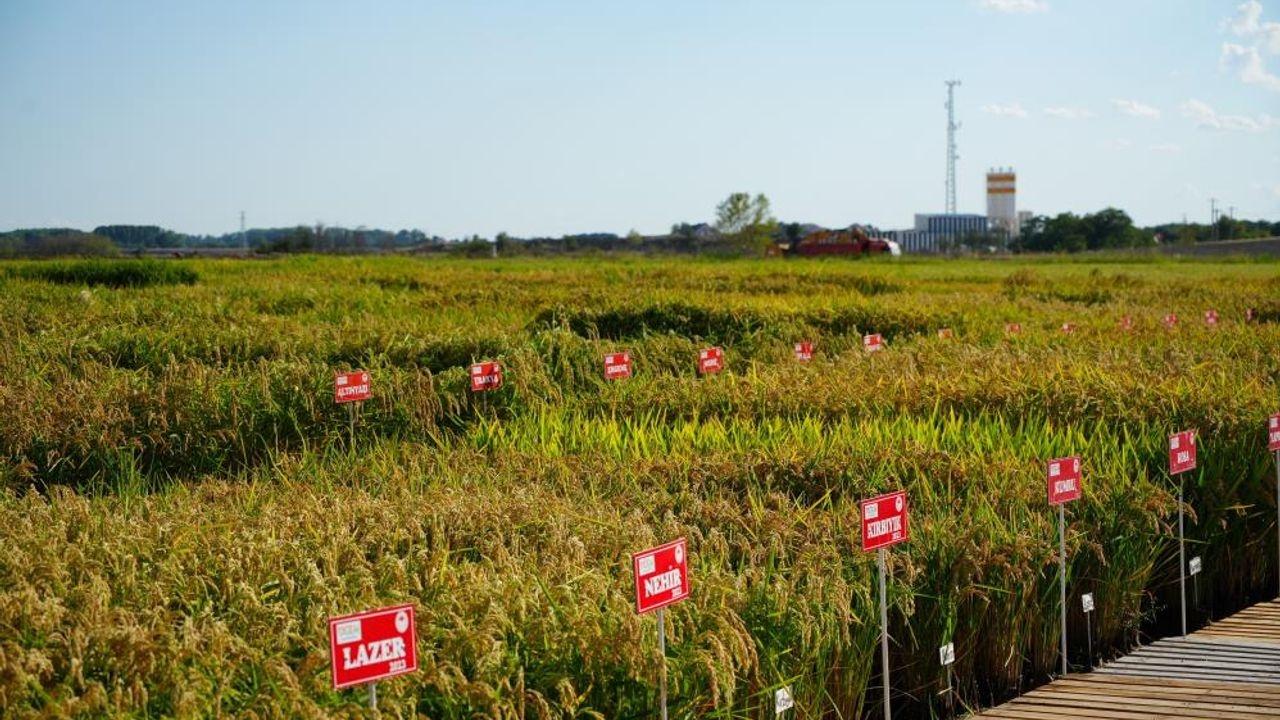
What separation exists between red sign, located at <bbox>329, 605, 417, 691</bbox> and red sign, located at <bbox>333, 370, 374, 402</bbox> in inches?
304

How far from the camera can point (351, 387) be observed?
12.1 m

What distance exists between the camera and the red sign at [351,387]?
11953 millimetres

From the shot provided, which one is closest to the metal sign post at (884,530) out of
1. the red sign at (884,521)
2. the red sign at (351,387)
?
the red sign at (884,521)

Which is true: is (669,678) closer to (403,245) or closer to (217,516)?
(217,516)

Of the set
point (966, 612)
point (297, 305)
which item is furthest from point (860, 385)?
point (297, 305)

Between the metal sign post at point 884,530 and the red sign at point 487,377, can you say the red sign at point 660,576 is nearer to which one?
the metal sign post at point 884,530

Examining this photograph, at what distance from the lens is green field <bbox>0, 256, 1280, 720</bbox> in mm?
4965

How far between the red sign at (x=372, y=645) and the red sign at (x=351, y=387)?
25.3 ft

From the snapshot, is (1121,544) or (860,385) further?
(860,385)

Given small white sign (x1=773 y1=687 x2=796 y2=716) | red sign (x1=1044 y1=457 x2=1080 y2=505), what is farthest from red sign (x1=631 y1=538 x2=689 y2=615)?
red sign (x1=1044 y1=457 x2=1080 y2=505)

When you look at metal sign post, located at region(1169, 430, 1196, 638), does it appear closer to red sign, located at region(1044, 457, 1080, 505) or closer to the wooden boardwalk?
the wooden boardwalk

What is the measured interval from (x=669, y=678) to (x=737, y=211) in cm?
10984

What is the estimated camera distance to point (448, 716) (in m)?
4.73

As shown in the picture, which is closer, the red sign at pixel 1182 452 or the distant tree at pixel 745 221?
the red sign at pixel 1182 452
